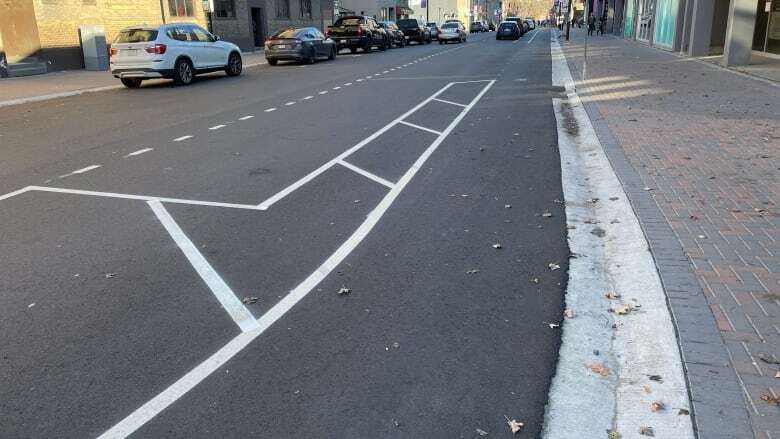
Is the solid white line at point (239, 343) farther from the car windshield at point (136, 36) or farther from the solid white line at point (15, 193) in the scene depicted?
the car windshield at point (136, 36)

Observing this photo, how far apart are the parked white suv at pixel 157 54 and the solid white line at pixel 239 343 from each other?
46.9 ft

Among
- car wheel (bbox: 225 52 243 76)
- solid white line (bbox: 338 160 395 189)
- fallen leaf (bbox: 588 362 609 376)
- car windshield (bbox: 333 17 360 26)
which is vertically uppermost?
car windshield (bbox: 333 17 360 26)

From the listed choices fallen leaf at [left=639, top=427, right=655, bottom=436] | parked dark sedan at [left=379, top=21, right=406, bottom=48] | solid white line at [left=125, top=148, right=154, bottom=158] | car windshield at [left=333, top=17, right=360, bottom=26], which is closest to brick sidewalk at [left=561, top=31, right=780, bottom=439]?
fallen leaf at [left=639, top=427, right=655, bottom=436]

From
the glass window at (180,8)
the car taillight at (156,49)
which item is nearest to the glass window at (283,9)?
the glass window at (180,8)

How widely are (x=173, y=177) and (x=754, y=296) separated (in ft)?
21.6

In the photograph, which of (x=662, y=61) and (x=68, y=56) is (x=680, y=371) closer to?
(x=662, y=61)

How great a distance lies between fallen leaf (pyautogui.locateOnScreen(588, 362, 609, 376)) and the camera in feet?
12.2

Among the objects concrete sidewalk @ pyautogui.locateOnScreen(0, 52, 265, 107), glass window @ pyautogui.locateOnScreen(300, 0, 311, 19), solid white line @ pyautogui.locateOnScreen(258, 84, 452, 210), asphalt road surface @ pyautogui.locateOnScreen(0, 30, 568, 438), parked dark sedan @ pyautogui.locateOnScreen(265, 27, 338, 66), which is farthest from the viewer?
glass window @ pyautogui.locateOnScreen(300, 0, 311, 19)

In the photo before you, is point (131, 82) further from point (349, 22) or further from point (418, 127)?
point (349, 22)

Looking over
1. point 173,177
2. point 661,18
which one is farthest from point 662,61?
point 173,177

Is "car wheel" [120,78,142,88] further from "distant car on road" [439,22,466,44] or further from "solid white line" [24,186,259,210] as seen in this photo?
"distant car on road" [439,22,466,44]

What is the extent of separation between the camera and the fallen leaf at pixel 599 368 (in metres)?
3.73

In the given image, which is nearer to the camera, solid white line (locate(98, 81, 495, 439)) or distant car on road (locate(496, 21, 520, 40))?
solid white line (locate(98, 81, 495, 439))

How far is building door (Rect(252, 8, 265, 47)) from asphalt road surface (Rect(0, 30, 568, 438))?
32792 mm
